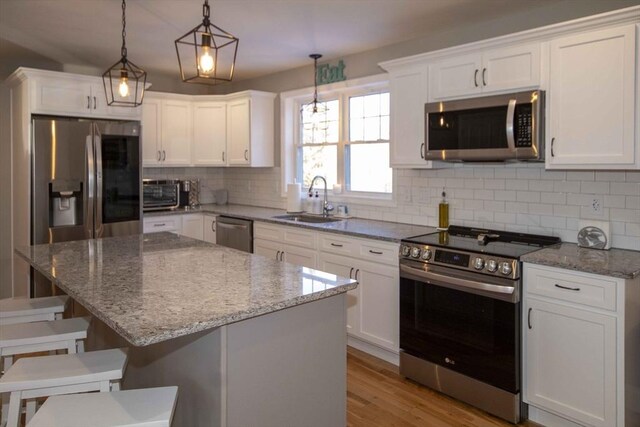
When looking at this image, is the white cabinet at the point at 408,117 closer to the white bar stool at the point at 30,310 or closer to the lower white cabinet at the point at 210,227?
the lower white cabinet at the point at 210,227

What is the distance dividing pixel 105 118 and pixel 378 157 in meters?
2.57

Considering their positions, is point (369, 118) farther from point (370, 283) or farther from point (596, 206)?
point (596, 206)

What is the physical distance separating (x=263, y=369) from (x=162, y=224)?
3.58 metres

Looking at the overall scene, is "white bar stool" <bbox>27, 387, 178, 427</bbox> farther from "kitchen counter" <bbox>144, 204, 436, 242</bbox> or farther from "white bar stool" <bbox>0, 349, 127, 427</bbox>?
"kitchen counter" <bbox>144, 204, 436, 242</bbox>

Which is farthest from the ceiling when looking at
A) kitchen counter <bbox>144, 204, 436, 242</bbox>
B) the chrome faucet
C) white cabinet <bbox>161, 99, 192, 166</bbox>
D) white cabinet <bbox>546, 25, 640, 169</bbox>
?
kitchen counter <bbox>144, 204, 436, 242</bbox>

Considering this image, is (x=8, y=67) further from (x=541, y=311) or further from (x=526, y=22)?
(x=541, y=311)

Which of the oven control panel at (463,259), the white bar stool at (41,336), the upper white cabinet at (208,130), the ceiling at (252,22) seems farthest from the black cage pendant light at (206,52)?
the oven control panel at (463,259)

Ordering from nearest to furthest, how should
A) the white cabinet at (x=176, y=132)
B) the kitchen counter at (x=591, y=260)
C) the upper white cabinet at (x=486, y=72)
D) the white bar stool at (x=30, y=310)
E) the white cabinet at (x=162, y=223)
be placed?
1. the kitchen counter at (x=591, y=260)
2. the white bar stool at (x=30, y=310)
3. the upper white cabinet at (x=486, y=72)
4. the white cabinet at (x=162, y=223)
5. the white cabinet at (x=176, y=132)

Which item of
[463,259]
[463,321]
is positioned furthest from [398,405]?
[463,259]

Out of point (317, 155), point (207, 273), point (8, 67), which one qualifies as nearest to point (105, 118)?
point (8, 67)

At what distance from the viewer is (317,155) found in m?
5.02

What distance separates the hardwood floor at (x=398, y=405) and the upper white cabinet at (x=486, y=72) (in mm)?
1955

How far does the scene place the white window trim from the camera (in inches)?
166

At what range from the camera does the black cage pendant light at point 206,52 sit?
1.92 m
